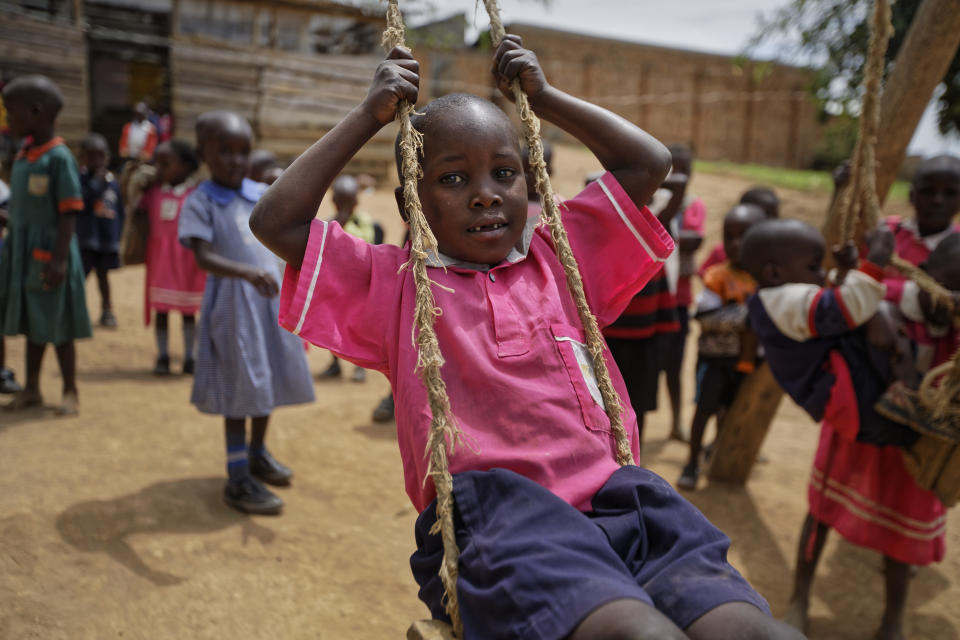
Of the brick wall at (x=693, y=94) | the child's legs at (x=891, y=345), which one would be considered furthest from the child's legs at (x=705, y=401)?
the brick wall at (x=693, y=94)

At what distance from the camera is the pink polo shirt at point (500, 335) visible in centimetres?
171

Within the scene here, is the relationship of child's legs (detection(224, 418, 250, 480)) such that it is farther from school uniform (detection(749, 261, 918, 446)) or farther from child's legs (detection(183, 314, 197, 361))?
child's legs (detection(183, 314, 197, 361))

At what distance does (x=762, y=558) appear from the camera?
394 cm

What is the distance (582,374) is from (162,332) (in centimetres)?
540

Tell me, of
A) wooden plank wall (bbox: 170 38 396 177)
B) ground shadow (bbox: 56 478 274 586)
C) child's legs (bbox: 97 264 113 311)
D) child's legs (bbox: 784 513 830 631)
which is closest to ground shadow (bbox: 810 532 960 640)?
child's legs (bbox: 784 513 830 631)

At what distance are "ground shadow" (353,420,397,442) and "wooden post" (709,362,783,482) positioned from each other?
216cm

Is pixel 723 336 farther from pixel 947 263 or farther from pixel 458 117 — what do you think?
pixel 458 117

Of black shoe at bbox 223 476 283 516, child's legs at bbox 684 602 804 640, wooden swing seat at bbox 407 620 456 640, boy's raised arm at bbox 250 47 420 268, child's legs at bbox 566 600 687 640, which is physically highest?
boy's raised arm at bbox 250 47 420 268

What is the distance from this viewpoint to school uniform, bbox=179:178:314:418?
362 cm

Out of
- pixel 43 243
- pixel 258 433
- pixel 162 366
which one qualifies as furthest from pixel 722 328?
pixel 162 366

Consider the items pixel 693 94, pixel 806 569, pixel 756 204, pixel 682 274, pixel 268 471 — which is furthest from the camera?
pixel 693 94

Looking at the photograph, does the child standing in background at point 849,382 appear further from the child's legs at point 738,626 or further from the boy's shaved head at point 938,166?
the child's legs at point 738,626

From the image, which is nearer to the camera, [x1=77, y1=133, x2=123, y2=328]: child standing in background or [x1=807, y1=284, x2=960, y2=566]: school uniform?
[x1=807, y1=284, x2=960, y2=566]: school uniform

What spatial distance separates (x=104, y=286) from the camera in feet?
24.8
